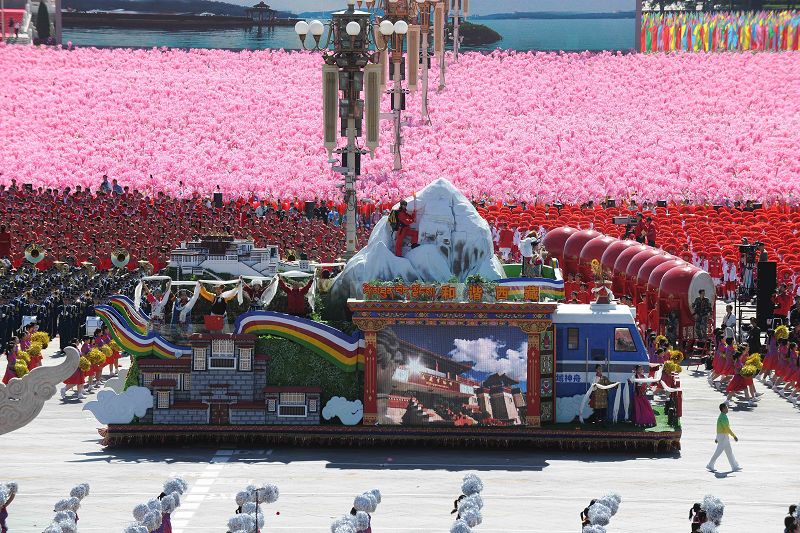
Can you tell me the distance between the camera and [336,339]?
25.5 metres

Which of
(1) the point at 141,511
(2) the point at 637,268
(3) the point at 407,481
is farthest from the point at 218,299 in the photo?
(2) the point at 637,268

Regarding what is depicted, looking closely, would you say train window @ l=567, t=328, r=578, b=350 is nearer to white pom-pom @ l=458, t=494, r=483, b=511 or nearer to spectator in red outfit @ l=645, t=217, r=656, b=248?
white pom-pom @ l=458, t=494, r=483, b=511

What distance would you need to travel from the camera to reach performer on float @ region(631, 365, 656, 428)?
25.5m

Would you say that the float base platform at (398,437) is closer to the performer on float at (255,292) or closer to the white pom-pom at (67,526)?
the performer on float at (255,292)

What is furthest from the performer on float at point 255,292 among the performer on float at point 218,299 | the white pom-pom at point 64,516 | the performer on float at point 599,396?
the white pom-pom at point 64,516

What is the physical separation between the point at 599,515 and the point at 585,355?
28.5 feet

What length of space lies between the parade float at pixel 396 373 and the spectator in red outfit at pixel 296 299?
49cm

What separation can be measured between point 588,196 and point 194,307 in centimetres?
3922

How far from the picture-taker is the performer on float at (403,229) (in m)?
26.7

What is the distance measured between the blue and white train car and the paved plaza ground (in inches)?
42.7

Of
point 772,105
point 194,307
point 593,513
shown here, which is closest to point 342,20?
point 194,307

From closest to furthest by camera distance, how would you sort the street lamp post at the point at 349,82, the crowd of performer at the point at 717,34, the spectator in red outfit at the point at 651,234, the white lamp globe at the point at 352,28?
the white lamp globe at the point at 352,28 → the street lamp post at the point at 349,82 → the spectator in red outfit at the point at 651,234 → the crowd of performer at the point at 717,34

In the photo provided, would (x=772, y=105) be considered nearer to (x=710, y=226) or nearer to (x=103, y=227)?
(x=710, y=226)

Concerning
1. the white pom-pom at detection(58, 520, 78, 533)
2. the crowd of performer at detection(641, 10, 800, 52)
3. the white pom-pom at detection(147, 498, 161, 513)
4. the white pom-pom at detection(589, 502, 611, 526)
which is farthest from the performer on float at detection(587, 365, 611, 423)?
the crowd of performer at detection(641, 10, 800, 52)
